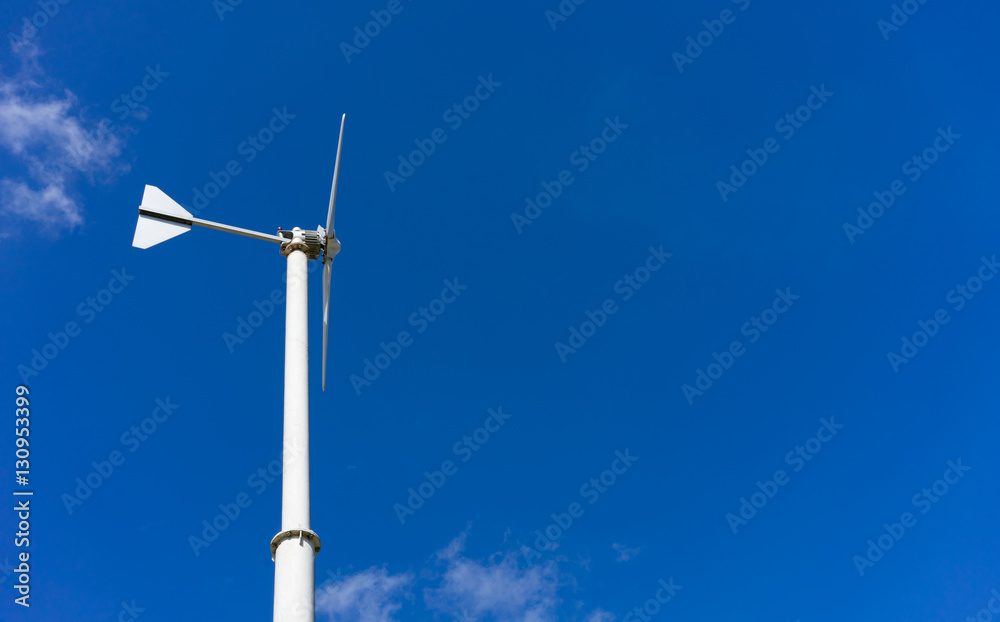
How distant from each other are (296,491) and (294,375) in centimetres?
251

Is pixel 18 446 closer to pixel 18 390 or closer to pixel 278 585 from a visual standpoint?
pixel 18 390

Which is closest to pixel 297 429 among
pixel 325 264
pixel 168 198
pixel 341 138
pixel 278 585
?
pixel 278 585

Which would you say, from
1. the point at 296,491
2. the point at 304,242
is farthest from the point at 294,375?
the point at 304,242

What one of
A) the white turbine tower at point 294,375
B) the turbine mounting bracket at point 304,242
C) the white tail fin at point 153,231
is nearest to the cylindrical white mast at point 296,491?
the white turbine tower at point 294,375

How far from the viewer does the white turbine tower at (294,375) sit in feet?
41.4

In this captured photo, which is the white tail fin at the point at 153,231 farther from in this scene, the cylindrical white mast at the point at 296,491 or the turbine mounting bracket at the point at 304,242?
the cylindrical white mast at the point at 296,491

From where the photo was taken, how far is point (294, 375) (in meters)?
15.2

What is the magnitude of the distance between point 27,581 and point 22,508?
2181 millimetres

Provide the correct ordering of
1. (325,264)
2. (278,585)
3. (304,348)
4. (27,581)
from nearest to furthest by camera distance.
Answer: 1. (278,585)
2. (304,348)
3. (325,264)
4. (27,581)

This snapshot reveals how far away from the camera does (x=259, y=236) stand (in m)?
18.9

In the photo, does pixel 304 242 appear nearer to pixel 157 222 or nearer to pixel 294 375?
pixel 157 222

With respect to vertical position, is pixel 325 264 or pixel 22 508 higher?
pixel 325 264

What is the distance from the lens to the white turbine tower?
12633 mm

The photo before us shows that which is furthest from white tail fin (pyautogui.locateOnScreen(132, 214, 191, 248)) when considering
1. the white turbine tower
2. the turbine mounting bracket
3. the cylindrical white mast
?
the cylindrical white mast
